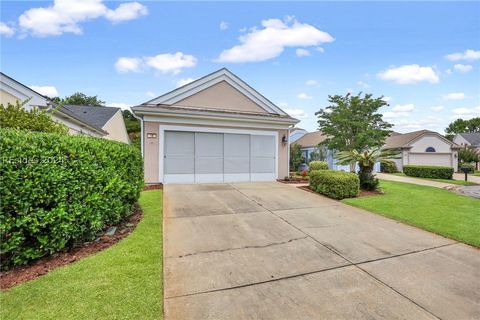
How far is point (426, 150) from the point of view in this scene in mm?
24922

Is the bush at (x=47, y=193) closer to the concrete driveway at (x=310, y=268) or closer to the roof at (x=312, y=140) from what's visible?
the concrete driveway at (x=310, y=268)

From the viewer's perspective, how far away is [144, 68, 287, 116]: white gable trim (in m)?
11.4

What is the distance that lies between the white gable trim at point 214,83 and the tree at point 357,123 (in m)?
7.22

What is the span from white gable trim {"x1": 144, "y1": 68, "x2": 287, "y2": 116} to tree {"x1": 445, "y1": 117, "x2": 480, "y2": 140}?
6420 cm

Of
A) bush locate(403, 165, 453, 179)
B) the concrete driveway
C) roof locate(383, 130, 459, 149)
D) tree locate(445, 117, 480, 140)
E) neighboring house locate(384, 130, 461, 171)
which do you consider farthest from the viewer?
tree locate(445, 117, 480, 140)

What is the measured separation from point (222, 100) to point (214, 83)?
0.93m

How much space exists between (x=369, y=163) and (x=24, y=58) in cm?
1646

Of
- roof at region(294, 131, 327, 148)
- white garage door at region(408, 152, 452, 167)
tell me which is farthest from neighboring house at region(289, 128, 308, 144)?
white garage door at region(408, 152, 452, 167)

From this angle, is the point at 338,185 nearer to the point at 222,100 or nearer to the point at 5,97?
the point at 222,100

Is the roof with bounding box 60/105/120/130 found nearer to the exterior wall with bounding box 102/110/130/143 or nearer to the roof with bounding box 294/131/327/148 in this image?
the exterior wall with bounding box 102/110/130/143

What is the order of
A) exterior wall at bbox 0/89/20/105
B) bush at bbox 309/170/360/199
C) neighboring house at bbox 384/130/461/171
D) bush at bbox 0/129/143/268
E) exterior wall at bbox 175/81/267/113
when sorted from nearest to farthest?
bush at bbox 0/129/143/268
exterior wall at bbox 0/89/20/105
bush at bbox 309/170/360/199
exterior wall at bbox 175/81/267/113
neighboring house at bbox 384/130/461/171

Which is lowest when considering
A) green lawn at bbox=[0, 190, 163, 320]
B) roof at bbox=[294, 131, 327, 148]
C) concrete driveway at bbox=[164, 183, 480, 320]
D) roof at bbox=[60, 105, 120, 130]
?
concrete driveway at bbox=[164, 183, 480, 320]

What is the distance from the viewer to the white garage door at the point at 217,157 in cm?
1074

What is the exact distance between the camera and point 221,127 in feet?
37.3
